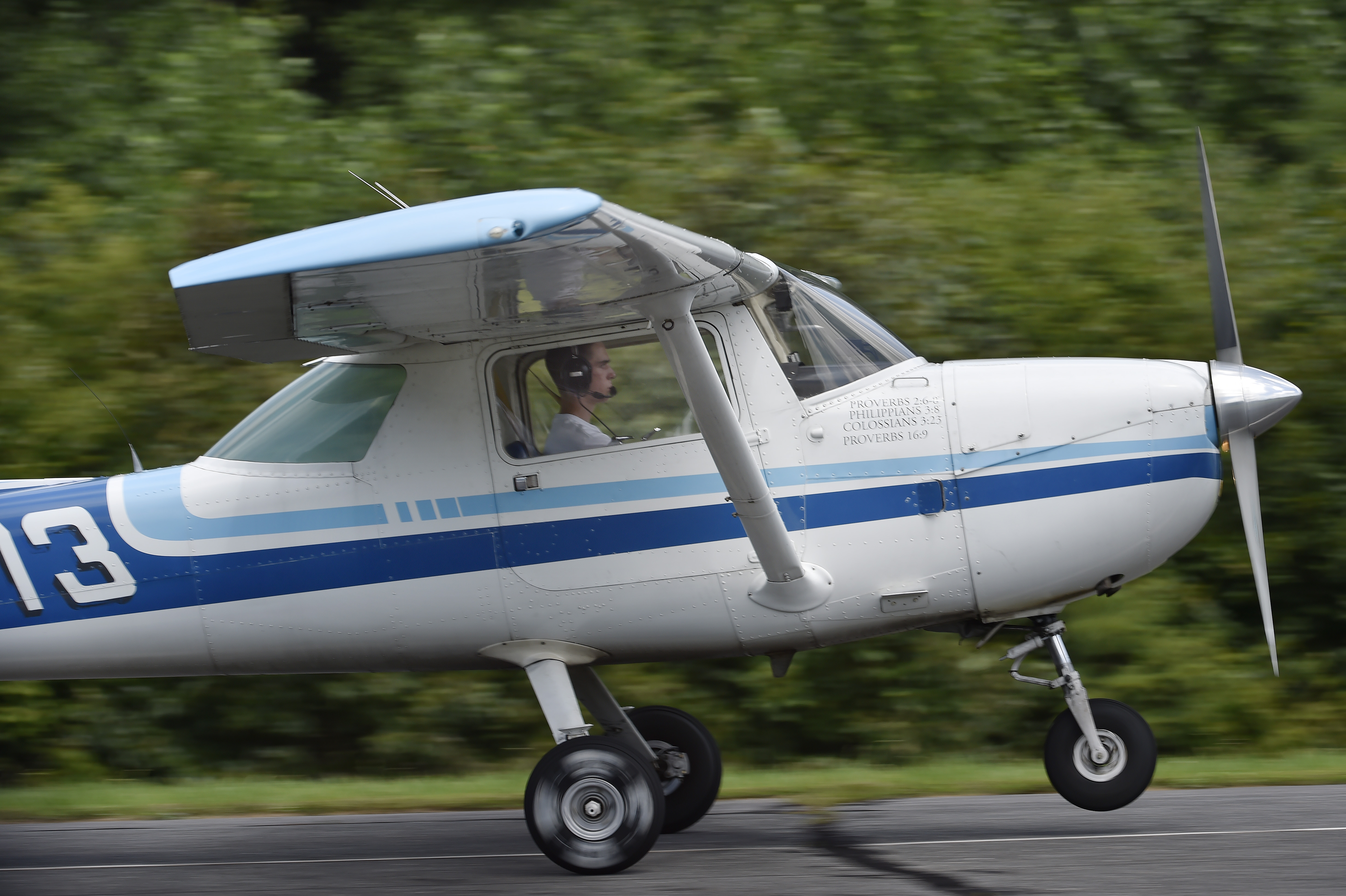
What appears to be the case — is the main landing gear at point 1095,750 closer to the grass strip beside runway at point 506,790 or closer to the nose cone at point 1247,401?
the nose cone at point 1247,401

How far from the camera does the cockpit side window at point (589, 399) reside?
5.69 metres

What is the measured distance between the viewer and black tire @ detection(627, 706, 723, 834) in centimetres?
656

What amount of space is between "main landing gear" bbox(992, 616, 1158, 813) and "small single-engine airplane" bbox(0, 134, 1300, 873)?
0.4 inches

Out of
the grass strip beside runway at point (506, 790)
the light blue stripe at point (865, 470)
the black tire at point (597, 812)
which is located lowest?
the grass strip beside runway at point (506, 790)

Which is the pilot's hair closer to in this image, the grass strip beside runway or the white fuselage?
the white fuselage

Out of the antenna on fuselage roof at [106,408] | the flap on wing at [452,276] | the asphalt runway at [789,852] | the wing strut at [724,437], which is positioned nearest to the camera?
the flap on wing at [452,276]

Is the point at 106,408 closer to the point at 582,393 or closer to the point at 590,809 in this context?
the point at 582,393

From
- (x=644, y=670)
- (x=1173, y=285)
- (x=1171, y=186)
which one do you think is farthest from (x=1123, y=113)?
(x=644, y=670)

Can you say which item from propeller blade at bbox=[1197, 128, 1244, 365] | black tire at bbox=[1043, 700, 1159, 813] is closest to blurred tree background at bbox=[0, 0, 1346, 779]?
black tire at bbox=[1043, 700, 1159, 813]

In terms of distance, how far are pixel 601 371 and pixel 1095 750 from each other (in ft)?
9.03

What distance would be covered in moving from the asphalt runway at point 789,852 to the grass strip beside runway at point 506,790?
0.21 m

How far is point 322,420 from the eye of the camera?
19.4ft

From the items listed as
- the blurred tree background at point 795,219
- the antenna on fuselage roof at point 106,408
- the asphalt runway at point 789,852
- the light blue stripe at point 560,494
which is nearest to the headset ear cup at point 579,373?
the light blue stripe at point 560,494

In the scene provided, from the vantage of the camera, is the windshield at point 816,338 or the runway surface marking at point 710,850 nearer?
the windshield at point 816,338
